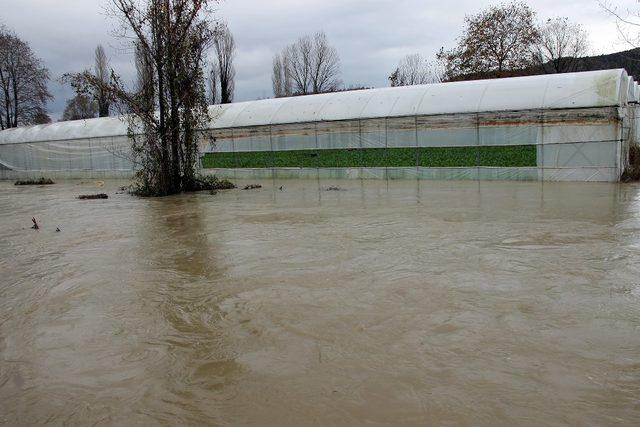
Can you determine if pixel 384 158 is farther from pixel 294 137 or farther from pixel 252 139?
pixel 252 139

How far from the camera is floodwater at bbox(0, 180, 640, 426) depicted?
320 cm

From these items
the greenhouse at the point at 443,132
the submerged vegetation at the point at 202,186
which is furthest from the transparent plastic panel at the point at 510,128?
the submerged vegetation at the point at 202,186

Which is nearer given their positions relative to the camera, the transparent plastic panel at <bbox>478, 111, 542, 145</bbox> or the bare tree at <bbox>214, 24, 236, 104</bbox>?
the transparent plastic panel at <bbox>478, 111, 542, 145</bbox>

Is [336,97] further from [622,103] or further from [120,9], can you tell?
[622,103]

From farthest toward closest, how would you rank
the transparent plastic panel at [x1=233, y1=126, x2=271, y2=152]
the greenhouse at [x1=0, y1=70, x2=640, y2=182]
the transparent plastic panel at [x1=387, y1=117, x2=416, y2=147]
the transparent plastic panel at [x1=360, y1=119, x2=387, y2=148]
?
the transparent plastic panel at [x1=233, y1=126, x2=271, y2=152], the transparent plastic panel at [x1=360, y1=119, x2=387, y2=148], the transparent plastic panel at [x1=387, y1=117, x2=416, y2=147], the greenhouse at [x1=0, y1=70, x2=640, y2=182]

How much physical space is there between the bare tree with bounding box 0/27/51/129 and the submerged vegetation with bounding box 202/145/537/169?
2895cm

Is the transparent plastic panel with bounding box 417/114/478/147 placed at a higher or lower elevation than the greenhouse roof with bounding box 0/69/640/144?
lower

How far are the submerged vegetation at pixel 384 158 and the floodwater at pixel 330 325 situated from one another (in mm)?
8725

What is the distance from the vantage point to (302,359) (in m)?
3.85

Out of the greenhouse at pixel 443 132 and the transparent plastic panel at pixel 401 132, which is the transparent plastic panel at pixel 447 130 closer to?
the greenhouse at pixel 443 132

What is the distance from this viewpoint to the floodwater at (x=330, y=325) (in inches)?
126

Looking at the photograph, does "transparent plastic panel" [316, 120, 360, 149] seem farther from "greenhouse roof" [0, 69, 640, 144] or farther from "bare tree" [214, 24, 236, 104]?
"bare tree" [214, 24, 236, 104]

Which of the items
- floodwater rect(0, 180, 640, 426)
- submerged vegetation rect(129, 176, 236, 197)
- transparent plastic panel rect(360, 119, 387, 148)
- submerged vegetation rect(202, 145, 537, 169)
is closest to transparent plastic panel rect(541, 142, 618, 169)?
submerged vegetation rect(202, 145, 537, 169)

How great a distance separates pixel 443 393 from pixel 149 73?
1651cm
